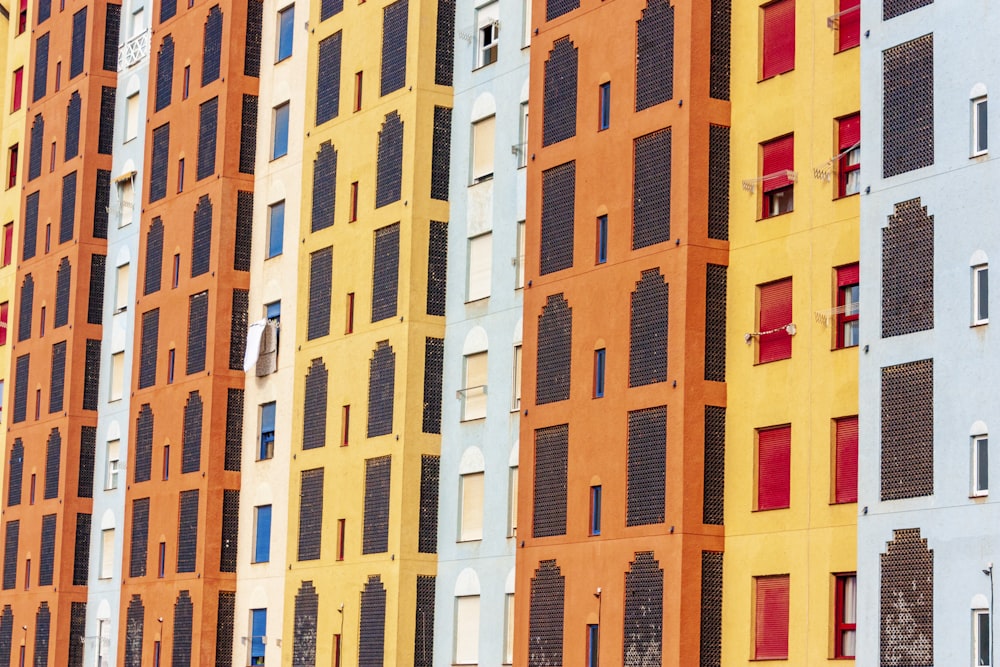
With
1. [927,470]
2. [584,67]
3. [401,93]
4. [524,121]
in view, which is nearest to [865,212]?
[927,470]

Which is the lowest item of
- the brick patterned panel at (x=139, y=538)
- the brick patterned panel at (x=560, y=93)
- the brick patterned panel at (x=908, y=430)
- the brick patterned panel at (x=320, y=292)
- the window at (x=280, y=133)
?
the brick patterned panel at (x=139, y=538)

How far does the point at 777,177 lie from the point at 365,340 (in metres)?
14.5

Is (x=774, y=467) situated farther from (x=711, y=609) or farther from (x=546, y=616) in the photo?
(x=546, y=616)

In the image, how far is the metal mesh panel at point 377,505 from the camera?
52.9 m

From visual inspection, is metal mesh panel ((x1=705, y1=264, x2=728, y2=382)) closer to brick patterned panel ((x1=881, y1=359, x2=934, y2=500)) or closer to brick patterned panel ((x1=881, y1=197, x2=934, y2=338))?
brick patterned panel ((x1=881, y1=197, x2=934, y2=338))

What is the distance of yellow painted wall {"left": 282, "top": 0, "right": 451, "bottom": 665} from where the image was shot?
5256 centimetres

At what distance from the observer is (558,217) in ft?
158

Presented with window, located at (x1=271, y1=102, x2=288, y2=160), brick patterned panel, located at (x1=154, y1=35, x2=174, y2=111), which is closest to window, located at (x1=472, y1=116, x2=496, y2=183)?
window, located at (x1=271, y1=102, x2=288, y2=160)

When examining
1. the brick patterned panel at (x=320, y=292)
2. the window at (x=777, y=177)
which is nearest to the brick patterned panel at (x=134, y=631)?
the brick patterned panel at (x=320, y=292)

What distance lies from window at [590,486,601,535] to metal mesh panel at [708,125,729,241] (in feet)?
19.8

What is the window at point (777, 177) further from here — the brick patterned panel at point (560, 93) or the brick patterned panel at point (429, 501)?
the brick patterned panel at point (429, 501)

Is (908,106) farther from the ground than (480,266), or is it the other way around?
(908,106)

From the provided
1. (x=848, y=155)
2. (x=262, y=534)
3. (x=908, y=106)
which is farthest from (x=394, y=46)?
(x=908, y=106)

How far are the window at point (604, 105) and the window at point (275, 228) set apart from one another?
15.0 meters
